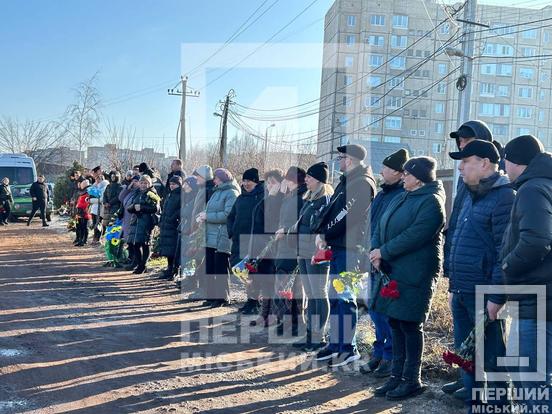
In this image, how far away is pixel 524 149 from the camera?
3760mm

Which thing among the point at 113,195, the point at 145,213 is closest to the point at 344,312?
the point at 145,213

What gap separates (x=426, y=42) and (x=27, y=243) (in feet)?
154

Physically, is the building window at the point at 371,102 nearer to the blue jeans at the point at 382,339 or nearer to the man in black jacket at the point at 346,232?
the man in black jacket at the point at 346,232

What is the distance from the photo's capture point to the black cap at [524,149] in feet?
12.3

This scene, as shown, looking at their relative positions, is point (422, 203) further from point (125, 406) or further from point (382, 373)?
point (125, 406)

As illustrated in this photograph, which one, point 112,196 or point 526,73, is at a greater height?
point 526,73

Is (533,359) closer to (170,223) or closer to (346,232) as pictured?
(346,232)

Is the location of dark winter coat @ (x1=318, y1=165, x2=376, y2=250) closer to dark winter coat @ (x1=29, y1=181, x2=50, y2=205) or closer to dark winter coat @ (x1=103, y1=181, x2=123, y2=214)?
dark winter coat @ (x1=103, y1=181, x2=123, y2=214)

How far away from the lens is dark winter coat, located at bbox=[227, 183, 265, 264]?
26.2 feet

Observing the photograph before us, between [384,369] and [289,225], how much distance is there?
2346 millimetres

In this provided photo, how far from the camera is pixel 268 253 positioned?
7555 millimetres

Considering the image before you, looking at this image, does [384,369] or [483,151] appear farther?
[384,369]

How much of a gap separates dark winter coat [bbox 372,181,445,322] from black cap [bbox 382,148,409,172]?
691mm

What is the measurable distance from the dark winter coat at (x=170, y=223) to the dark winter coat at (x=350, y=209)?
4.88 metres
